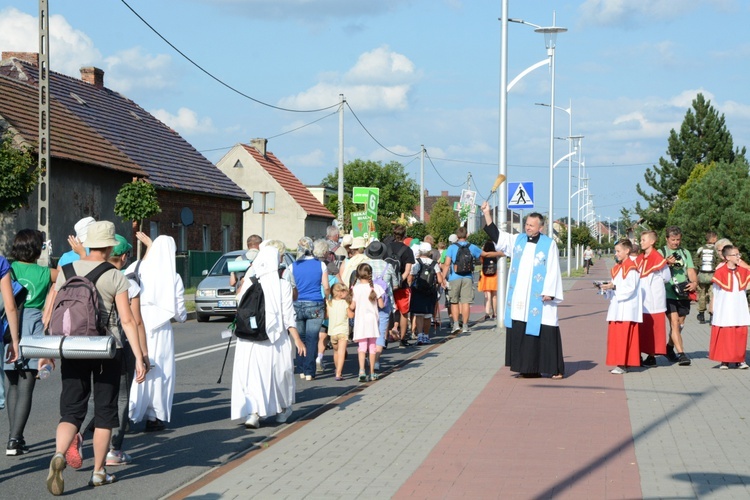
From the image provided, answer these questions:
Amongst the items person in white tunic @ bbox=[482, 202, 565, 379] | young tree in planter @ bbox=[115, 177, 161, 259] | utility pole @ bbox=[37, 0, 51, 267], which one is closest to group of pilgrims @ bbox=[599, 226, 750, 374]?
person in white tunic @ bbox=[482, 202, 565, 379]

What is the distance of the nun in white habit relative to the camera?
9328 mm

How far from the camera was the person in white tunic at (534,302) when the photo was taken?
12477 millimetres

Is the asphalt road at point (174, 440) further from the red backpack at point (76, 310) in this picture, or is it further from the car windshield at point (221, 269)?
the car windshield at point (221, 269)

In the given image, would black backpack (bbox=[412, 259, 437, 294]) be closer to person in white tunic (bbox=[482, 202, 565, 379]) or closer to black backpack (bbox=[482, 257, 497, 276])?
person in white tunic (bbox=[482, 202, 565, 379])

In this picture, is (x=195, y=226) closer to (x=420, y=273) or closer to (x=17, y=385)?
(x=420, y=273)

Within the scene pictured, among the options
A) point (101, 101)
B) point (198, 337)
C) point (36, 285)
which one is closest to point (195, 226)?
point (101, 101)

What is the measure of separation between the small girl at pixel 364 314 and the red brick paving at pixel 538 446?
1.53 meters

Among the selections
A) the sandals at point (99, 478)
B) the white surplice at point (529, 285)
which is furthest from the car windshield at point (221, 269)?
the sandals at point (99, 478)

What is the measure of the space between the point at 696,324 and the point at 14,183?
14.4 metres

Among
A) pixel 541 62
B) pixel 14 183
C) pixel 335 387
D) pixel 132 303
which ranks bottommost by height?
pixel 335 387

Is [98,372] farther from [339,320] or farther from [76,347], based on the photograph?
[339,320]

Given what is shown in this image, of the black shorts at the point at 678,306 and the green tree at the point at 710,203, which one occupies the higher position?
the green tree at the point at 710,203

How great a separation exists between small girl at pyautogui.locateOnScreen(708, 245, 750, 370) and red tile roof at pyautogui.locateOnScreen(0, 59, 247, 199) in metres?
22.0

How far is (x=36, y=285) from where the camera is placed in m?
8.27
